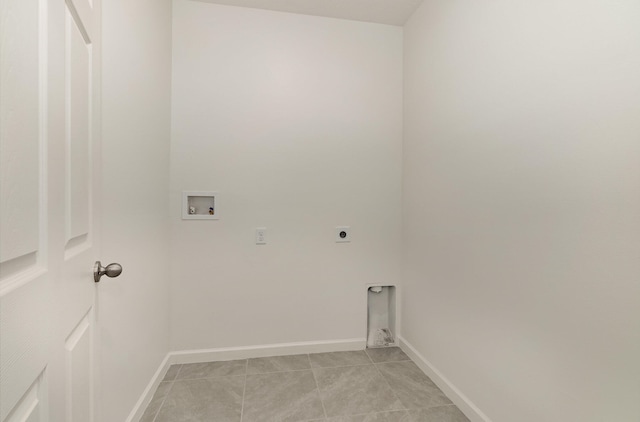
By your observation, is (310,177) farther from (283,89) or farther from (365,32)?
(365,32)

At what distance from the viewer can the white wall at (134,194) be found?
1.15m

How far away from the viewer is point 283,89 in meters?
2.02

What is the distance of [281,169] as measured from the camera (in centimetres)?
203

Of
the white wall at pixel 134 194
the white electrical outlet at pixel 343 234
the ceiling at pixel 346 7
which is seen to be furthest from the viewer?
the white electrical outlet at pixel 343 234

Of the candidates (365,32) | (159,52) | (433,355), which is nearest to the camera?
(159,52)

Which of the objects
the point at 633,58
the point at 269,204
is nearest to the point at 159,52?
the point at 269,204

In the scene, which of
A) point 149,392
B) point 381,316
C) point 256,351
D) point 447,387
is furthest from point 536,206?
point 149,392

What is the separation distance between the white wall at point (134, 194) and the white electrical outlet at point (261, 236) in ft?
1.99

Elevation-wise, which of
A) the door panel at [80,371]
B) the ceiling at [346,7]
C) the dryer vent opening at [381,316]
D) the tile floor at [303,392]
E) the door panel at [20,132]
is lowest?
the tile floor at [303,392]

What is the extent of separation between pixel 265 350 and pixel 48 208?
181 centimetres

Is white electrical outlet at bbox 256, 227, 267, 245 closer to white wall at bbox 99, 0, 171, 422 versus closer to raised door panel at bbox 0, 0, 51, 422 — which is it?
white wall at bbox 99, 0, 171, 422

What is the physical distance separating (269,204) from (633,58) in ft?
6.05

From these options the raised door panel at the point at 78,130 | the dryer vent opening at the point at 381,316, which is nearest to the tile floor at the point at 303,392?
the dryer vent opening at the point at 381,316

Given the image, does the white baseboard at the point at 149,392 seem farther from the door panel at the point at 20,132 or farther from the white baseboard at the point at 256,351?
the door panel at the point at 20,132
